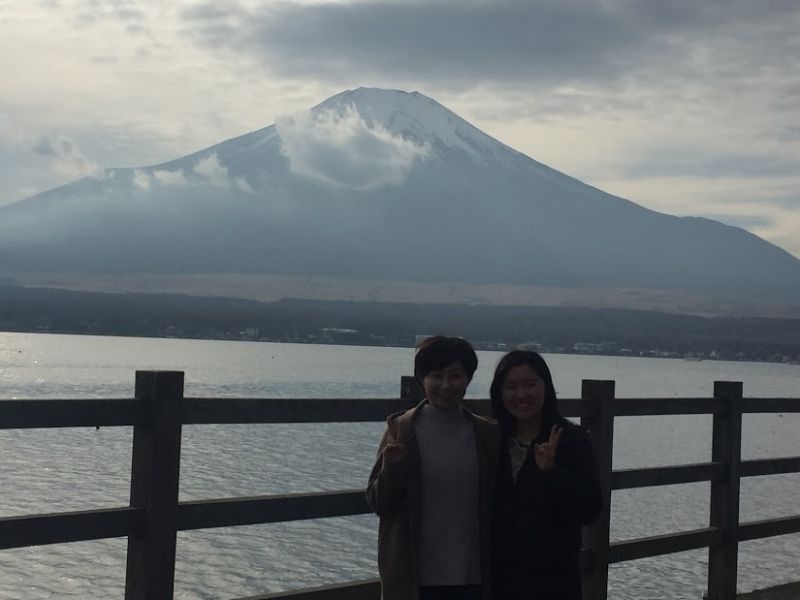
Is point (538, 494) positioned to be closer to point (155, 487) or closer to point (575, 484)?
point (575, 484)

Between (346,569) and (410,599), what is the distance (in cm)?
1557

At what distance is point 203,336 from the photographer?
185500 millimetres

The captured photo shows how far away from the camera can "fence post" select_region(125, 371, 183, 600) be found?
4.81m

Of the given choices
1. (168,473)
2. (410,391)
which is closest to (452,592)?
(168,473)

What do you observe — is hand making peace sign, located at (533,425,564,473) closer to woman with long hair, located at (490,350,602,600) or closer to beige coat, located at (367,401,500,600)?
woman with long hair, located at (490,350,602,600)

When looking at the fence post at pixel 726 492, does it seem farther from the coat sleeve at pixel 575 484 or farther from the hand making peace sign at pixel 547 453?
the hand making peace sign at pixel 547 453

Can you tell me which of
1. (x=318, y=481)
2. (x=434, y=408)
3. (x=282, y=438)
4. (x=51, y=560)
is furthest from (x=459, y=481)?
(x=282, y=438)

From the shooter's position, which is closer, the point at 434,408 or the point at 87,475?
the point at 434,408

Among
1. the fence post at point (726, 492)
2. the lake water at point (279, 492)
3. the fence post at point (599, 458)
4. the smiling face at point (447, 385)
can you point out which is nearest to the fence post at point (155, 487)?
the smiling face at point (447, 385)

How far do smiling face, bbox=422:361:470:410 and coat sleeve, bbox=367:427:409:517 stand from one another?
0.20 metres

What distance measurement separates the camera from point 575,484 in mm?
3871

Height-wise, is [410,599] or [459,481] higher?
[459,481]

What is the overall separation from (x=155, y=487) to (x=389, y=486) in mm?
1326

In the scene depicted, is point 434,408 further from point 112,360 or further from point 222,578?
point 112,360
